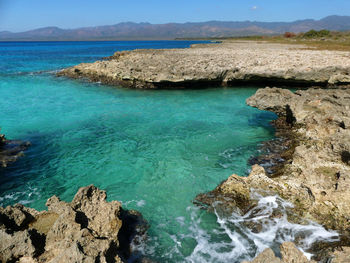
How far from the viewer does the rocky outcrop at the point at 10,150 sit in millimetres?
9282

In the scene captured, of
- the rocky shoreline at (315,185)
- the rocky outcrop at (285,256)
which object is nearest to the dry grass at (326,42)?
the rocky shoreline at (315,185)

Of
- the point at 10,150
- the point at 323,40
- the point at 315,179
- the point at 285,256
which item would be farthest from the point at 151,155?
the point at 323,40

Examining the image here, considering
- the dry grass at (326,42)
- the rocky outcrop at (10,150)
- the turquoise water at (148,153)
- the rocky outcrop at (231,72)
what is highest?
the dry grass at (326,42)

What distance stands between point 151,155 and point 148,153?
0.23m

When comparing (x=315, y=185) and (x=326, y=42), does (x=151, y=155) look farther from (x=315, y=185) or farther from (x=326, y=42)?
(x=326, y=42)

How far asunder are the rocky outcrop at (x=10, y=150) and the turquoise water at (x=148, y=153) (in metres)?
0.35

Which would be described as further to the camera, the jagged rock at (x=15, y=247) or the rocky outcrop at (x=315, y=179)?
the rocky outcrop at (x=315, y=179)

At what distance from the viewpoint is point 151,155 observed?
999cm

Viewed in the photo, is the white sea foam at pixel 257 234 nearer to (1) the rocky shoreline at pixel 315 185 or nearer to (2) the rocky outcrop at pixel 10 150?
(1) the rocky shoreline at pixel 315 185

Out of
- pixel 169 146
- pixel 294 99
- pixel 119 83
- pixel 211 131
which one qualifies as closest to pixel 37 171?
pixel 169 146

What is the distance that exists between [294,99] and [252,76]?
9.37m

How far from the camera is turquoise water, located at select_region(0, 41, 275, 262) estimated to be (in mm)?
6104

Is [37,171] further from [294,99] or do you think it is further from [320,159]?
[294,99]

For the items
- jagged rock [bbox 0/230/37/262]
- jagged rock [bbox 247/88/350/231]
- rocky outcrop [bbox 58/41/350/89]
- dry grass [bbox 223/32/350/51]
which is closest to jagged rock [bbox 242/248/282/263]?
jagged rock [bbox 247/88/350/231]
